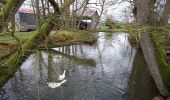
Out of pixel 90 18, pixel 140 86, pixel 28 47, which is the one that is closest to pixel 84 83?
pixel 140 86

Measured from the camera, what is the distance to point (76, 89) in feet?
34.8

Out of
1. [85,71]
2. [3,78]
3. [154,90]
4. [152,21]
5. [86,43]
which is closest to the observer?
[3,78]

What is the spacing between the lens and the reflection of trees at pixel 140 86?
1048 centimetres

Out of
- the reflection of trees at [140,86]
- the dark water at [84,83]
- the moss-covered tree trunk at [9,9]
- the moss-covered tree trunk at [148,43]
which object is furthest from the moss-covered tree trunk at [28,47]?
the reflection of trees at [140,86]

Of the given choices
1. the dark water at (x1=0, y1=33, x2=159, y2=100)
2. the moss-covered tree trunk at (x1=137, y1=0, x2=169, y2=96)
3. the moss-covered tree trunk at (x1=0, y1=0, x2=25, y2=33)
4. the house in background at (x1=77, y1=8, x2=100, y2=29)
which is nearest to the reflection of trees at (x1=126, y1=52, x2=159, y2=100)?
the dark water at (x1=0, y1=33, x2=159, y2=100)

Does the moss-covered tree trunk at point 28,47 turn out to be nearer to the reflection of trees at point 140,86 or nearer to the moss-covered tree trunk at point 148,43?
the moss-covered tree trunk at point 148,43

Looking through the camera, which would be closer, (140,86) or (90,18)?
(90,18)

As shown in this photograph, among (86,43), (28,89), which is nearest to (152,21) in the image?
(28,89)

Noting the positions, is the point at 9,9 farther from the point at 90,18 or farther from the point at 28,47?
the point at 90,18

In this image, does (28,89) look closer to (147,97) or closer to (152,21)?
(147,97)

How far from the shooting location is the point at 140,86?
11.9 meters

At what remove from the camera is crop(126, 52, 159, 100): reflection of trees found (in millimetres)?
10484

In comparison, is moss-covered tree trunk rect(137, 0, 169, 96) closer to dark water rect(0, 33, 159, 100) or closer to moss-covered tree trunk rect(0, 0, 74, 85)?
dark water rect(0, 33, 159, 100)

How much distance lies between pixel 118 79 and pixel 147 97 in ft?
7.94
